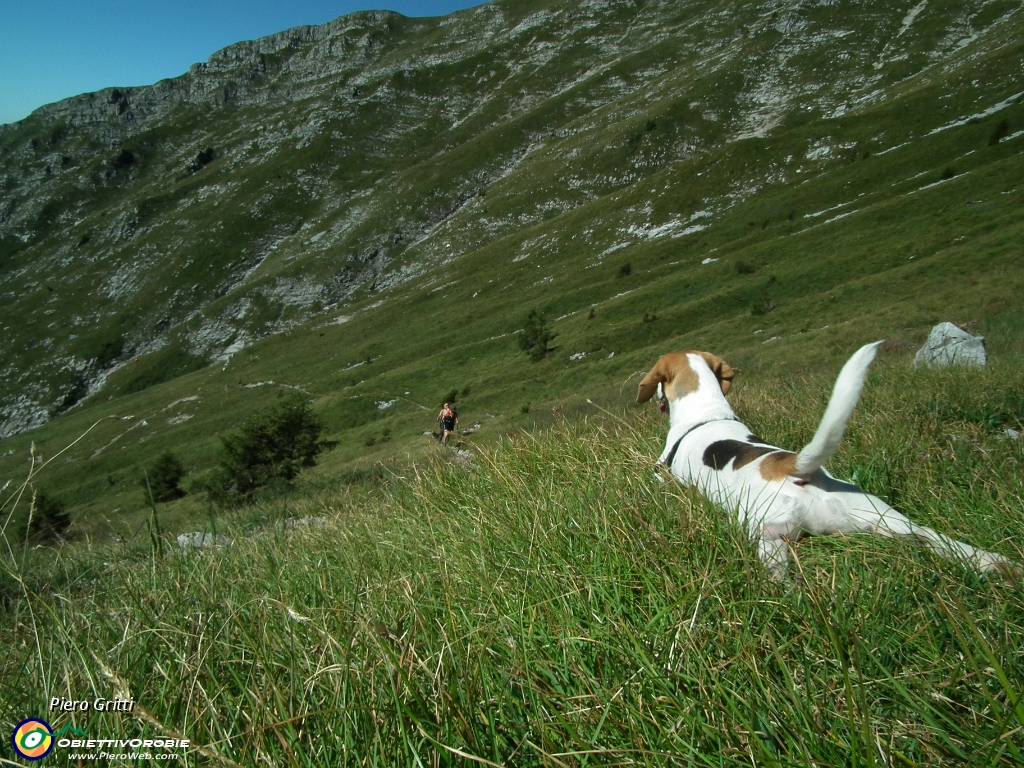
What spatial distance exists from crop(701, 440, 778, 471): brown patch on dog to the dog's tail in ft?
2.11

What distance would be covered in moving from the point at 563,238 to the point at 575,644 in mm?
93278

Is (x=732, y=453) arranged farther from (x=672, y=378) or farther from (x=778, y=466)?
(x=672, y=378)

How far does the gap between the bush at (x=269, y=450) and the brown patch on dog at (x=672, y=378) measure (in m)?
29.2

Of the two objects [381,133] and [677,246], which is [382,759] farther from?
[381,133]

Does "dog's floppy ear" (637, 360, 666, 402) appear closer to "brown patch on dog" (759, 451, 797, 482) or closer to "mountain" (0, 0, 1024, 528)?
"brown patch on dog" (759, 451, 797, 482)

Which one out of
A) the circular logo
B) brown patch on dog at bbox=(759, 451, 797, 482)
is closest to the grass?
the circular logo

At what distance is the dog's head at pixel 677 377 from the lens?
519cm

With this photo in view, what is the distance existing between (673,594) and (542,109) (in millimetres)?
176883

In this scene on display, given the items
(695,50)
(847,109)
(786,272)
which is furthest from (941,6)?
(786,272)

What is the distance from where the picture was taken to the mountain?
44.2 m

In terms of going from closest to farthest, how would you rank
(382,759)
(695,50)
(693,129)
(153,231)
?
1. (382,759)
2. (693,129)
3. (695,50)
4. (153,231)

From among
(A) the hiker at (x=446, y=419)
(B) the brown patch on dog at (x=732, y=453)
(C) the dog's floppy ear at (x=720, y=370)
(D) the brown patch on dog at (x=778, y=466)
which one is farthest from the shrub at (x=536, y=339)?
(D) the brown patch on dog at (x=778, y=466)

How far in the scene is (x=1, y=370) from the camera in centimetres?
14062

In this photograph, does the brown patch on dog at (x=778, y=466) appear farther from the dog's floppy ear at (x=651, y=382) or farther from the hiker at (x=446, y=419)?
the hiker at (x=446, y=419)
